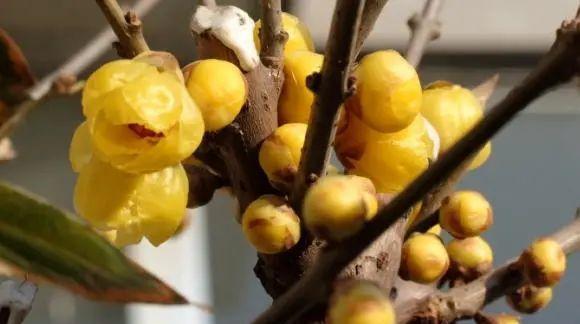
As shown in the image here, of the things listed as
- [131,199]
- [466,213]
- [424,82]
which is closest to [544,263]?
[466,213]

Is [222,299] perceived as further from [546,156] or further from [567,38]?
[567,38]

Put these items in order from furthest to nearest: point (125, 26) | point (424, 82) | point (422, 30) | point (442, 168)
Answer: point (424, 82), point (422, 30), point (125, 26), point (442, 168)

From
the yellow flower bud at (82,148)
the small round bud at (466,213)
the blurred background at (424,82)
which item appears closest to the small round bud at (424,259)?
the small round bud at (466,213)

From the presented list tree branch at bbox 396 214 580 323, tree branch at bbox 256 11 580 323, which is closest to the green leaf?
tree branch at bbox 256 11 580 323

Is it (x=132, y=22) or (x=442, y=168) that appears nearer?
(x=442, y=168)

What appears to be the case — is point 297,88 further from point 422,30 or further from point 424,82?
point 424,82

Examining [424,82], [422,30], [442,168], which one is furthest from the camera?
[424,82]
